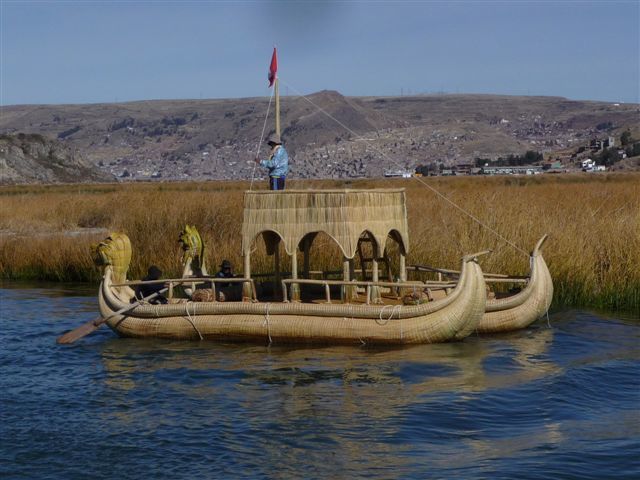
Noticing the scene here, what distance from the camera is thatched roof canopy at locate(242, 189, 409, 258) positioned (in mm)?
14180

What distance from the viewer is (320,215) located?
14266mm

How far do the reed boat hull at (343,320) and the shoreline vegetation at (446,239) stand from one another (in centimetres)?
404

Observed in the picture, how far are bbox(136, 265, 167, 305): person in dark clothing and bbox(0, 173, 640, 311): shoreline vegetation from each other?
350cm

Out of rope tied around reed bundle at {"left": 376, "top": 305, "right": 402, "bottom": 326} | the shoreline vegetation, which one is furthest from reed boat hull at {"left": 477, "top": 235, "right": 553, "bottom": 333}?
the shoreline vegetation

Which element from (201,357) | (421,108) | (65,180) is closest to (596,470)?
(201,357)

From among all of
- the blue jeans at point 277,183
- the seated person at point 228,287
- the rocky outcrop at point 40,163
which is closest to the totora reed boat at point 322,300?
the seated person at point 228,287

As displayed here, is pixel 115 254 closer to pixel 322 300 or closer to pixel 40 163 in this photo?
pixel 322 300

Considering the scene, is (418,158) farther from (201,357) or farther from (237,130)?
(201,357)

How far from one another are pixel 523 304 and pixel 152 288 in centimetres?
568

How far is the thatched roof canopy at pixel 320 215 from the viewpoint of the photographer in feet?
46.5

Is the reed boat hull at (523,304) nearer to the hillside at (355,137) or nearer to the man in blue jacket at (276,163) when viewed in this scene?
the man in blue jacket at (276,163)

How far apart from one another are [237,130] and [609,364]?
171m

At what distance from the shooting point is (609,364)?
1359 centimetres

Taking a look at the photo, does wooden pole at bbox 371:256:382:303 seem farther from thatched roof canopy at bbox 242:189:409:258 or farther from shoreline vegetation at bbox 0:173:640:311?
Answer: shoreline vegetation at bbox 0:173:640:311
